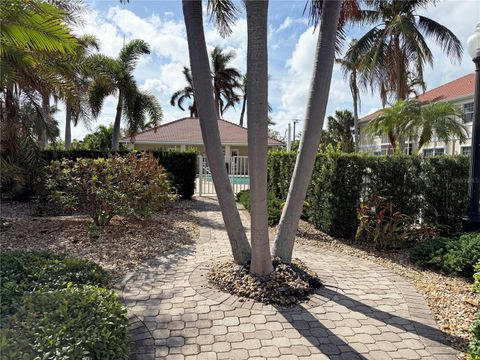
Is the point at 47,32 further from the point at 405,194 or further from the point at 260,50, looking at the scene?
the point at 405,194

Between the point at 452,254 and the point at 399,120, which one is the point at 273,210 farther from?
the point at 399,120

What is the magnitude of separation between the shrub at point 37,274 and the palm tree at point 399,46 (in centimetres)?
1475

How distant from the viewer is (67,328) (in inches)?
86.8

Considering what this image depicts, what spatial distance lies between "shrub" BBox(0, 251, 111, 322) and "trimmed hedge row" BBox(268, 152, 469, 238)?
14.6 feet

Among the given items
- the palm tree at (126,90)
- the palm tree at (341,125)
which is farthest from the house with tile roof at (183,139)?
the palm tree at (341,125)

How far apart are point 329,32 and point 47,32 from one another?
406cm

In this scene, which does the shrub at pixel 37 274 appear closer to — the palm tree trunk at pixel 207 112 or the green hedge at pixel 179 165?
the palm tree trunk at pixel 207 112

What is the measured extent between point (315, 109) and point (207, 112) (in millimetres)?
1298

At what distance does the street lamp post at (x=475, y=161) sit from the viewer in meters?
5.36

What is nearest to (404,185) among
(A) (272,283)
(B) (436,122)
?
(A) (272,283)

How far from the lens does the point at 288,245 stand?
4.13 meters

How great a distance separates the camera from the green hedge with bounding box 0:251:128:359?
2.03 metres

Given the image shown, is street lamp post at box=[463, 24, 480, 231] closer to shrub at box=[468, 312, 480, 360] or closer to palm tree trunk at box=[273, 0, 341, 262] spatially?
palm tree trunk at box=[273, 0, 341, 262]

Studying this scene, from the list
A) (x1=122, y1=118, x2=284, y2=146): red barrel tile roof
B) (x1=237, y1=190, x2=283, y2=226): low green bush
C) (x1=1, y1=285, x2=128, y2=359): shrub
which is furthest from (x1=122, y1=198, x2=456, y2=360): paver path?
(x1=122, y1=118, x2=284, y2=146): red barrel tile roof
